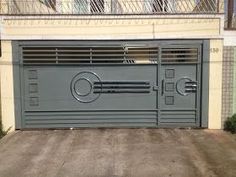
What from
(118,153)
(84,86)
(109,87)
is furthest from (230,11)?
(118,153)

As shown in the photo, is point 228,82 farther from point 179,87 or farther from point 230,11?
point 230,11

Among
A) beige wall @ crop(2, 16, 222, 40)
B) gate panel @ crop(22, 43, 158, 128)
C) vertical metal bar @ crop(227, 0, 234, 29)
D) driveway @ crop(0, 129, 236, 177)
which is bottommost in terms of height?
driveway @ crop(0, 129, 236, 177)

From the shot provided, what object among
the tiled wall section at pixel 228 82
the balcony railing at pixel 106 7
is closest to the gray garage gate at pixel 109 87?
the tiled wall section at pixel 228 82

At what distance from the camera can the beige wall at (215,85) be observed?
1019 cm

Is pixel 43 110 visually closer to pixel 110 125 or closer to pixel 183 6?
pixel 110 125

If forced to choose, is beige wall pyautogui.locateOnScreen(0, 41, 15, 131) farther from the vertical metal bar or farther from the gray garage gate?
the vertical metal bar

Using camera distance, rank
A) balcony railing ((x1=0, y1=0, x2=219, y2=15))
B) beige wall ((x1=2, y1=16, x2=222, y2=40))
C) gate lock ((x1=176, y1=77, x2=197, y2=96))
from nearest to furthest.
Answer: beige wall ((x1=2, y1=16, x2=222, y2=40)) → balcony railing ((x1=0, y1=0, x2=219, y2=15)) → gate lock ((x1=176, y1=77, x2=197, y2=96))

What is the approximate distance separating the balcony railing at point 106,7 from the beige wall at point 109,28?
0.20 metres

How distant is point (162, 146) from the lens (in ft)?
28.6

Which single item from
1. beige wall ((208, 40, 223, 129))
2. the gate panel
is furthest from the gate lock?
the gate panel

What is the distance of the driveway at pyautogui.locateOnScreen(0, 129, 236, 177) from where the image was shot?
7090 millimetres

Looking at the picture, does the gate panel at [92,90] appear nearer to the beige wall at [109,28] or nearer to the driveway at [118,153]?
the driveway at [118,153]

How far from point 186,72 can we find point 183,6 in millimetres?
2139

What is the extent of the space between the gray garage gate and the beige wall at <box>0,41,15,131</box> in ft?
0.65
